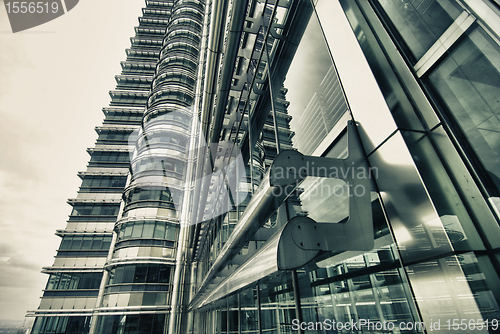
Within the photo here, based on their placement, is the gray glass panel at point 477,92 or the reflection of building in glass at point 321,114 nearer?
the gray glass panel at point 477,92

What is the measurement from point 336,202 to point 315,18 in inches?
81.9

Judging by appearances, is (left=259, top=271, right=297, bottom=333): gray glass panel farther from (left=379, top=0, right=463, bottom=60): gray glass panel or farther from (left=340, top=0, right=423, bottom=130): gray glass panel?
(left=379, top=0, right=463, bottom=60): gray glass panel

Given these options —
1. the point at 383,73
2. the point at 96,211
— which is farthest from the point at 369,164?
the point at 96,211

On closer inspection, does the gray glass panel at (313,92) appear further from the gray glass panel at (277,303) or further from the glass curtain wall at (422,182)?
the gray glass panel at (277,303)

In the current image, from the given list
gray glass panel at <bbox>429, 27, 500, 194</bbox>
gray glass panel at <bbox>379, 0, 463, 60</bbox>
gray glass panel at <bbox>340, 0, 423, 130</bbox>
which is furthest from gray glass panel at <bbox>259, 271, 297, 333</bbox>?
gray glass panel at <bbox>379, 0, 463, 60</bbox>

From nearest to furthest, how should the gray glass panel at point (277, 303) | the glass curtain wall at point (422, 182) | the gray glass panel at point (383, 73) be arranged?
the glass curtain wall at point (422, 182) < the gray glass panel at point (383, 73) < the gray glass panel at point (277, 303)

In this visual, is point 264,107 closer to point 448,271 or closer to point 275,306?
point 275,306

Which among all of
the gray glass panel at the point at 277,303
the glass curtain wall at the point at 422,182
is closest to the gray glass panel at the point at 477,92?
the glass curtain wall at the point at 422,182

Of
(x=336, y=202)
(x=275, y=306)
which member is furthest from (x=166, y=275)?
(x=336, y=202)

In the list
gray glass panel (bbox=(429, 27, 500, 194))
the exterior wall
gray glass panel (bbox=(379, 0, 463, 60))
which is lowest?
gray glass panel (bbox=(429, 27, 500, 194))

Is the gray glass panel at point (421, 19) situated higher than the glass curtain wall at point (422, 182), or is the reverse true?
the gray glass panel at point (421, 19)

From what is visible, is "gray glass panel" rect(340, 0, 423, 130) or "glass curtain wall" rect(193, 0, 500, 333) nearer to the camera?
"glass curtain wall" rect(193, 0, 500, 333)

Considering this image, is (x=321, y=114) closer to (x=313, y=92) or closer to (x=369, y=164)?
(x=313, y=92)

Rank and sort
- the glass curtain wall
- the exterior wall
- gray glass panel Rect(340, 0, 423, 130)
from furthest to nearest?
the exterior wall
gray glass panel Rect(340, 0, 423, 130)
the glass curtain wall
